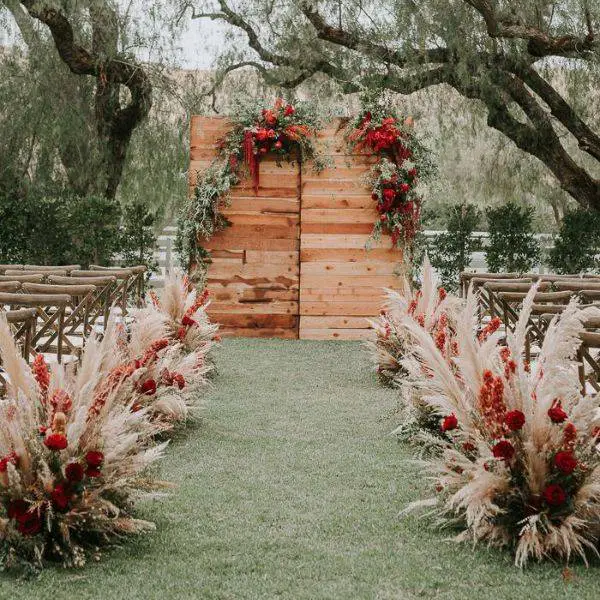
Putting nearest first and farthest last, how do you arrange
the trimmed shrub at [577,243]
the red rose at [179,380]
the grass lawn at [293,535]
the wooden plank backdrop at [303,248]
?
the grass lawn at [293,535] < the red rose at [179,380] < the wooden plank backdrop at [303,248] < the trimmed shrub at [577,243]

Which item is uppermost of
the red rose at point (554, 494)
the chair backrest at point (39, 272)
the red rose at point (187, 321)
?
the chair backrest at point (39, 272)

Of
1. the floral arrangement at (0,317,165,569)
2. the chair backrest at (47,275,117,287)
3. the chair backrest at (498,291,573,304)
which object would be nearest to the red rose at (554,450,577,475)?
the floral arrangement at (0,317,165,569)

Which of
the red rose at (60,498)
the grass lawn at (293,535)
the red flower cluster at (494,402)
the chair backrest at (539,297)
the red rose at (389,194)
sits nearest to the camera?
the grass lawn at (293,535)

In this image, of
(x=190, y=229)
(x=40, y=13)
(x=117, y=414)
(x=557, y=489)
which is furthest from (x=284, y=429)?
(x=40, y=13)

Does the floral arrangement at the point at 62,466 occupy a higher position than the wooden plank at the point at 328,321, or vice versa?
the floral arrangement at the point at 62,466

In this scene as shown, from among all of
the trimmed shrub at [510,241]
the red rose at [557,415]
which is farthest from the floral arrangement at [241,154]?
the red rose at [557,415]

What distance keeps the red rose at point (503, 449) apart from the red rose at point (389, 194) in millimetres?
7952

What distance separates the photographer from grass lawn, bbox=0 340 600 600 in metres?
3.71

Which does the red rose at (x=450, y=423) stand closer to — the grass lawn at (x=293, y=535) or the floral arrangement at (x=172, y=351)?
the grass lawn at (x=293, y=535)

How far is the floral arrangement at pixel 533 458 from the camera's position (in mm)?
3955

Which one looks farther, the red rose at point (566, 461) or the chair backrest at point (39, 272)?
the chair backrest at point (39, 272)

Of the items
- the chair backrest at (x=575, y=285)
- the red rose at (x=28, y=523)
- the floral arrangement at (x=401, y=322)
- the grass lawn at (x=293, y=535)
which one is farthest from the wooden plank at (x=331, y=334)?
the red rose at (x=28, y=523)

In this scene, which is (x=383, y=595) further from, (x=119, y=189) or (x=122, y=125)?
(x=119, y=189)

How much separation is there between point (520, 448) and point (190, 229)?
8182 millimetres
